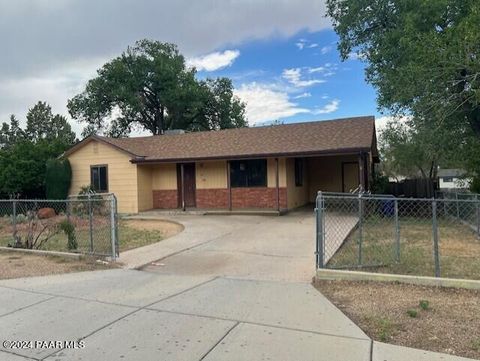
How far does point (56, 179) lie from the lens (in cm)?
2072

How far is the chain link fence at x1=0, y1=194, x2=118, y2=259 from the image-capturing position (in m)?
8.74

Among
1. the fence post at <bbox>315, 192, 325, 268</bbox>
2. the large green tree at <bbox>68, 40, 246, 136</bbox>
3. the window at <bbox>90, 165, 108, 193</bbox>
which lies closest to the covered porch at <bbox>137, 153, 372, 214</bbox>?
the window at <bbox>90, 165, 108, 193</bbox>

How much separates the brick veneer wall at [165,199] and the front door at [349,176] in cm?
850

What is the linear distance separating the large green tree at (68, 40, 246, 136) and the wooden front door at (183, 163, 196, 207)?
68.0ft

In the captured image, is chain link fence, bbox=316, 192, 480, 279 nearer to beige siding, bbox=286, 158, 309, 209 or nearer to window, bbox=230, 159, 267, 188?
beige siding, bbox=286, 158, 309, 209

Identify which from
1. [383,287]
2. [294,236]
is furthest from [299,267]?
[294,236]

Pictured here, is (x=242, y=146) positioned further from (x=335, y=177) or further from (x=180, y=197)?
(x=335, y=177)

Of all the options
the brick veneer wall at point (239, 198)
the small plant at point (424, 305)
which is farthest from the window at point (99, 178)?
the small plant at point (424, 305)

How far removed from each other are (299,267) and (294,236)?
3.68 m

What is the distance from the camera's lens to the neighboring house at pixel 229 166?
694 inches

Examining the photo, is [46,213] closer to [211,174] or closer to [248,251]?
[211,174]

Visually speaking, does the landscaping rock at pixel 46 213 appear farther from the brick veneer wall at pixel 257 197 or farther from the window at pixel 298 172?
the window at pixel 298 172

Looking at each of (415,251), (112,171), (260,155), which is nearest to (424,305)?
(415,251)

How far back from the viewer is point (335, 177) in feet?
69.4
